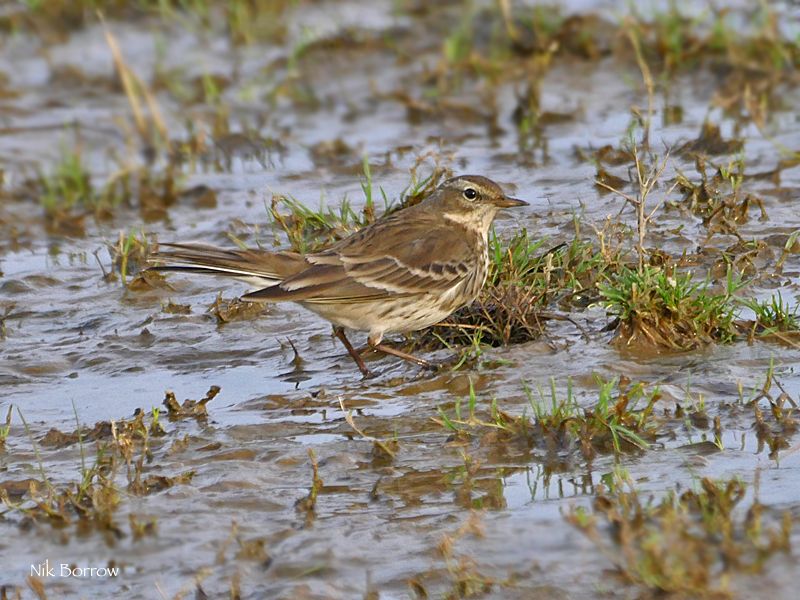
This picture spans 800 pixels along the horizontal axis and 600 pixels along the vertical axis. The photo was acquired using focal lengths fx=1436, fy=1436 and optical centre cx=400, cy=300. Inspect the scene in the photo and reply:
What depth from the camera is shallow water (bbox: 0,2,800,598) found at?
5910 millimetres

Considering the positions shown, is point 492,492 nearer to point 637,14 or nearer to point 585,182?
point 585,182

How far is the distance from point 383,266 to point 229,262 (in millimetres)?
947

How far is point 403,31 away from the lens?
15820mm

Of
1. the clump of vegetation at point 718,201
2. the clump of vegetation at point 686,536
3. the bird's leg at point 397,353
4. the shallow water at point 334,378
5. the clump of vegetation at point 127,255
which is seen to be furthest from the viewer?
the clump of vegetation at point 127,255

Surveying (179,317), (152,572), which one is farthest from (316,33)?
(152,572)

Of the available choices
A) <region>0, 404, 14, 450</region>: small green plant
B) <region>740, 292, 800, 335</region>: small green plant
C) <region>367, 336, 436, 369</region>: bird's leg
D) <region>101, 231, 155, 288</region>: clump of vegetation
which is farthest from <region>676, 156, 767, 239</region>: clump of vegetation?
<region>0, 404, 14, 450</region>: small green plant

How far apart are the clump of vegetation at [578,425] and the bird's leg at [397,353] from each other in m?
1.09

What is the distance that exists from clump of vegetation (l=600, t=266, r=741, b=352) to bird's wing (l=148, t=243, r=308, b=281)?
1.82 m

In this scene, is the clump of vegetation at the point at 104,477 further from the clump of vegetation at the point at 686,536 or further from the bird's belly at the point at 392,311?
the clump of vegetation at the point at 686,536

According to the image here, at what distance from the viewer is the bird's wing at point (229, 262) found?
26.1ft

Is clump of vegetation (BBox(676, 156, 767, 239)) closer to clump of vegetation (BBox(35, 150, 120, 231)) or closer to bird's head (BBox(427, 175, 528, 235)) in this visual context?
bird's head (BBox(427, 175, 528, 235))

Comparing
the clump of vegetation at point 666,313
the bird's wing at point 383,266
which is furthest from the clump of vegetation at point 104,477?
the clump of vegetation at point 666,313

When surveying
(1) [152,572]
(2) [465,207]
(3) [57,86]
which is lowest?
(1) [152,572]

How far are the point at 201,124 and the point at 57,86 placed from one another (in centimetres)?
242
